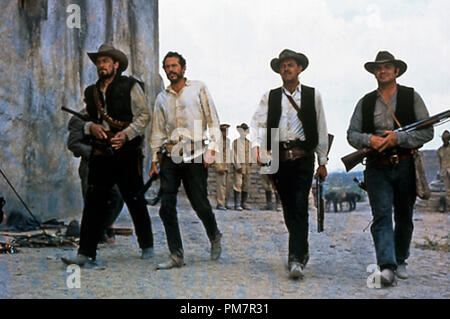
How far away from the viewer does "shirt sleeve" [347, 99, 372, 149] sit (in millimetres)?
4838

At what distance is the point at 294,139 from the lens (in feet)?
16.1

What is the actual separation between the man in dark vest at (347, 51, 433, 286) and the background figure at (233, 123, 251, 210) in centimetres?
957

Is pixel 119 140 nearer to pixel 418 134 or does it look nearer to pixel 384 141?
pixel 384 141

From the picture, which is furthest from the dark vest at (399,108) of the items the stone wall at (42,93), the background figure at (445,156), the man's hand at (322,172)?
the background figure at (445,156)

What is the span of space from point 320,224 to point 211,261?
1.18m

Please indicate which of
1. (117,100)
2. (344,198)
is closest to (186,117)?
(117,100)

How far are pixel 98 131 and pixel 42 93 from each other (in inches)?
183

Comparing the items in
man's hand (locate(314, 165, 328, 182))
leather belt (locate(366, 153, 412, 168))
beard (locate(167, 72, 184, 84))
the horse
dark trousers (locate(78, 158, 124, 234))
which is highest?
beard (locate(167, 72, 184, 84))

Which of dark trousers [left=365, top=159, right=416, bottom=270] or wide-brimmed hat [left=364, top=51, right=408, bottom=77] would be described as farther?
wide-brimmed hat [left=364, top=51, right=408, bottom=77]

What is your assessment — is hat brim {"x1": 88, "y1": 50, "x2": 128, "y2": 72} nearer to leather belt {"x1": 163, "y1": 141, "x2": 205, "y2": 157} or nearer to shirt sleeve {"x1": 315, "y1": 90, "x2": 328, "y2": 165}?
leather belt {"x1": 163, "y1": 141, "x2": 205, "y2": 157}

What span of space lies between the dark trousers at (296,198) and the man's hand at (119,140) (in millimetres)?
1457

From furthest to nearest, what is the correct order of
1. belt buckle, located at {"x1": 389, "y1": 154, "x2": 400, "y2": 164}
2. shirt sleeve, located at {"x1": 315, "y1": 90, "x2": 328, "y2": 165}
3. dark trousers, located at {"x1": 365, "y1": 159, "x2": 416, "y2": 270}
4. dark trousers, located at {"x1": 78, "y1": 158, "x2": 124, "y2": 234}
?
1. dark trousers, located at {"x1": 78, "y1": 158, "x2": 124, "y2": 234}
2. shirt sleeve, located at {"x1": 315, "y1": 90, "x2": 328, "y2": 165}
3. belt buckle, located at {"x1": 389, "y1": 154, "x2": 400, "y2": 164}
4. dark trousers, located at {"x1": 365, "y1": 159, "x2": 416, "y2": 270}

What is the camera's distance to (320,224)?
17.4 feet

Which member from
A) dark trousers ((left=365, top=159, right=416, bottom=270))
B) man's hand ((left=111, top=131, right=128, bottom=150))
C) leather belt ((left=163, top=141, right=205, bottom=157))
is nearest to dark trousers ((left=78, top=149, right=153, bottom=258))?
man's hand ((left=111, top=131, right=128, bottom=150))
